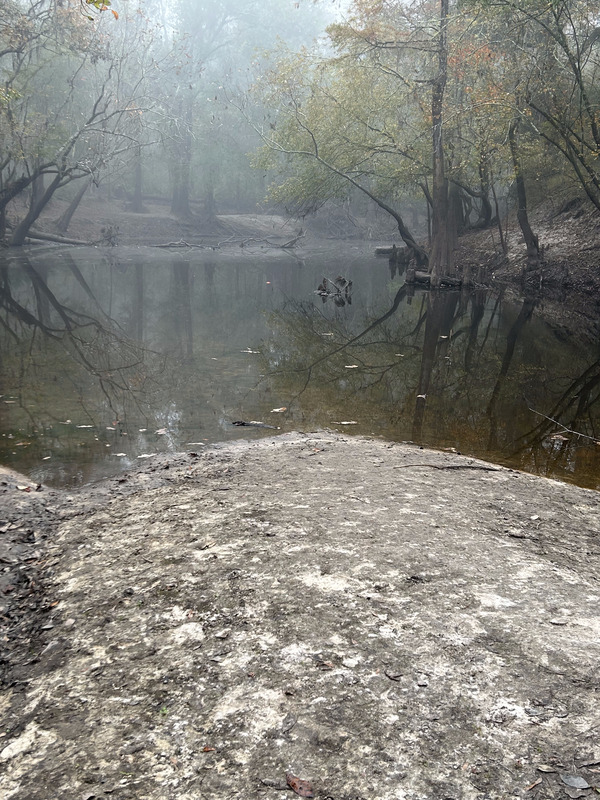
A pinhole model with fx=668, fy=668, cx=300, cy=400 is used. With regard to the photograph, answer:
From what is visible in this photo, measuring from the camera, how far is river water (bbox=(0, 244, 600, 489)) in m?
7.47

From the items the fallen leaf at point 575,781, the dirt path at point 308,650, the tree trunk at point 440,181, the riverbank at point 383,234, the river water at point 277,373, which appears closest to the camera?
the fallen leaf at point 575,781

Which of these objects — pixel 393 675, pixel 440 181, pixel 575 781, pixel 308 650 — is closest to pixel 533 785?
pixel 575 781

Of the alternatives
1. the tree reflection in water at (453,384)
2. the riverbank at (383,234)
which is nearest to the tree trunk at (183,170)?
the riverbank at (383,234)

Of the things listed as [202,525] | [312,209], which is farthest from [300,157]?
[202,525]

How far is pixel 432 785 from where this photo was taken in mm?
2434

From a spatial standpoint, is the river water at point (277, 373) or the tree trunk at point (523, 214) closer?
the river water at point (277, 373)

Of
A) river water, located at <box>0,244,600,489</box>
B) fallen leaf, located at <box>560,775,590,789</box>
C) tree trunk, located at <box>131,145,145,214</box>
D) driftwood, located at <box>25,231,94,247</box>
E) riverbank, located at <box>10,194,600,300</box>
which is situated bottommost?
river water, located at <box>0,244,600,489</box>

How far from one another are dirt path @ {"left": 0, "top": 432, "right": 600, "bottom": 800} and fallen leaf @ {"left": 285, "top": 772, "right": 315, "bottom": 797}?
0.5 inches

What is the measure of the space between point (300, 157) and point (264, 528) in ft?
92.4

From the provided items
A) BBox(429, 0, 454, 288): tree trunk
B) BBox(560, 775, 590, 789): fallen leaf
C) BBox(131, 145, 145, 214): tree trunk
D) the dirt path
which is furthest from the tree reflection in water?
BBox(131, 145, 145, 214): tree trunk

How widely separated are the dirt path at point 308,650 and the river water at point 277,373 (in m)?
2.01

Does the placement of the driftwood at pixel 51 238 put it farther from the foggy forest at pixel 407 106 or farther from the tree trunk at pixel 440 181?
the tree trunk at pixel 440 181

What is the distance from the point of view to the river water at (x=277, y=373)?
7473mm

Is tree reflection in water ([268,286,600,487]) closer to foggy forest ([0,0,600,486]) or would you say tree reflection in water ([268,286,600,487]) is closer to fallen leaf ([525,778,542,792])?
foggy forest ([0,0,600,486])
